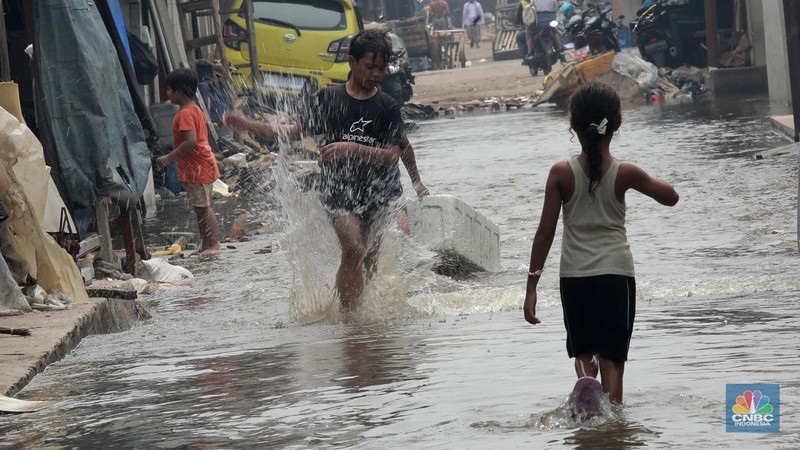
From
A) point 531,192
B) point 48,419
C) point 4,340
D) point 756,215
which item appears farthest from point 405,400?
point 531,192

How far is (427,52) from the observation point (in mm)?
47281

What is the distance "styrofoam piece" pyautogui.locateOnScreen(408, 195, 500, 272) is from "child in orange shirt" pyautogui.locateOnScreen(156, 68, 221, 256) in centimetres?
236

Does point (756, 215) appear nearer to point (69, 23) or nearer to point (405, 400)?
point (69, 23)

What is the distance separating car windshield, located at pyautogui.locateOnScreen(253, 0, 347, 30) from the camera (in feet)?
75.0

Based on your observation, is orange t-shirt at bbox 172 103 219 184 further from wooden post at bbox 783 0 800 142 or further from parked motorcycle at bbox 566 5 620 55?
parked motorcycle at bbox 566 5 620 55

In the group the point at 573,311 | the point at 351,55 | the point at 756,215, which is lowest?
the point at 756,215

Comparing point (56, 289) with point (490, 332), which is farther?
point (56, 289)

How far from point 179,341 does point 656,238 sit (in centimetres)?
456

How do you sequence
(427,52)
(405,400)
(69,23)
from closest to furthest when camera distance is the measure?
(405,400) → (69,23) → (427,52)

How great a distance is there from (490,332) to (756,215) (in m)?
5.10

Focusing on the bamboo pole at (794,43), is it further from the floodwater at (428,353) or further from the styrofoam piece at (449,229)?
the styrofoam piece at (449,229)

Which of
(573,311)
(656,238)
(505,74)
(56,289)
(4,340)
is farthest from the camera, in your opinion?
(505,74)

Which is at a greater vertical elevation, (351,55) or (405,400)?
(351,55)

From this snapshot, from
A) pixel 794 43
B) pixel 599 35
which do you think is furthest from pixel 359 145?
pixel 599 35
